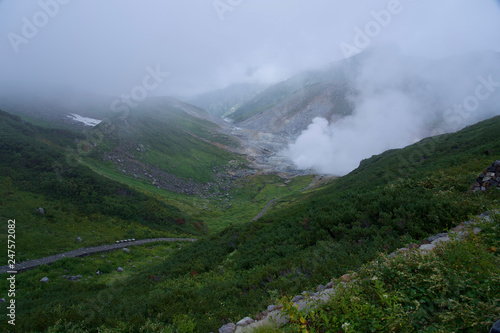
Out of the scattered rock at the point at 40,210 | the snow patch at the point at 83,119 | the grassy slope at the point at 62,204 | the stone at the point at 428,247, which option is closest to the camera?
the stone at the point at 428,247

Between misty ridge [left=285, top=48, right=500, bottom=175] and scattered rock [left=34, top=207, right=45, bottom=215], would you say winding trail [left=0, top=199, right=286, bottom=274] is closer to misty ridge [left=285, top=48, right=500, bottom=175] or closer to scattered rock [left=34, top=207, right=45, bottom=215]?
scattered rock [left=34, top=207, right=45, bottom=215]

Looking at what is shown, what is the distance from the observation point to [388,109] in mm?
157875

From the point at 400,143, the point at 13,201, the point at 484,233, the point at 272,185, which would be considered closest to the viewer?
the point at 484,233

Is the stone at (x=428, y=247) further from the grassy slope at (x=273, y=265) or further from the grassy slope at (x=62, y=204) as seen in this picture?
the grassy slope at (x=62, y=204)

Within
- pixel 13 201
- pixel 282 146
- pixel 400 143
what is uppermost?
pixel 282 146

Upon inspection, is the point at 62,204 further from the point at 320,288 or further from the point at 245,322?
the point at 320,288

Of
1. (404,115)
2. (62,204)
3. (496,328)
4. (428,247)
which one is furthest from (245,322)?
(404,115)

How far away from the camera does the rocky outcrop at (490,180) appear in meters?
11.7

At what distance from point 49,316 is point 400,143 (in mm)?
150650

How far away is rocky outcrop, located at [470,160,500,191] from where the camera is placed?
38.4 feet

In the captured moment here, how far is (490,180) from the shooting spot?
12.0 m

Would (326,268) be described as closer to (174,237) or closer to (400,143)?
(174,237)

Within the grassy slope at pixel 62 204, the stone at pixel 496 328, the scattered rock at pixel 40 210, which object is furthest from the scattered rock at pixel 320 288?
the scattered rock at pixel 40 210

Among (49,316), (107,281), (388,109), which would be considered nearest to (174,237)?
(107,281)
